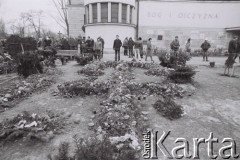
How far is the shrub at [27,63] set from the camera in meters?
9.34

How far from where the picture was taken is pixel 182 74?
335 inches

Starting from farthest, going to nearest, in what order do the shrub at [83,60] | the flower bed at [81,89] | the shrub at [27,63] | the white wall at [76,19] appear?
1. the white wall at [76,19]
2. the shrub at [83,60]
3. the shrub at [27,63]
4. the flower bed at [81,89]

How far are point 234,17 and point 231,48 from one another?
15708mm

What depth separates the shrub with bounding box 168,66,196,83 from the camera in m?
8.50

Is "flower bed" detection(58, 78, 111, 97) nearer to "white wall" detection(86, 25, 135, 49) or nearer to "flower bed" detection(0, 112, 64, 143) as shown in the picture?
"flower bed" detection(0, 112, 64, 143)

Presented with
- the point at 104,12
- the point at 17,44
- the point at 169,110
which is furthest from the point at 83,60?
the point at 169,110

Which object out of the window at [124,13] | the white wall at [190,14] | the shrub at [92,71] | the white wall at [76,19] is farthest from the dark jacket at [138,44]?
the white wall at [76,19]

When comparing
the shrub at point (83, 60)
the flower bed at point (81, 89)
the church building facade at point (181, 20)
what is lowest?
the flower bed at point (81, 89)

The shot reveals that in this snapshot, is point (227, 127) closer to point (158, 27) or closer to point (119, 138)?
point (119, 138)

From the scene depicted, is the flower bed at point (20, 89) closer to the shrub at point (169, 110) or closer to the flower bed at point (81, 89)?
the flower bed at point (81, 89)

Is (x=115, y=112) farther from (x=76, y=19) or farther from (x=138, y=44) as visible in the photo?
(x=76, y=19)

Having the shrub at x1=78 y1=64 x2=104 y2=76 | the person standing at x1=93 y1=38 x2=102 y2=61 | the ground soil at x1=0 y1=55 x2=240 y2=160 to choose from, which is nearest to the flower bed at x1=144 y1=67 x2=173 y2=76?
the ground soil at x1=0 y1=55 x2=240 y2=160

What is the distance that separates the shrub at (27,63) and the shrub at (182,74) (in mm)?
6340

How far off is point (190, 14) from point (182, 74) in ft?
58.9
